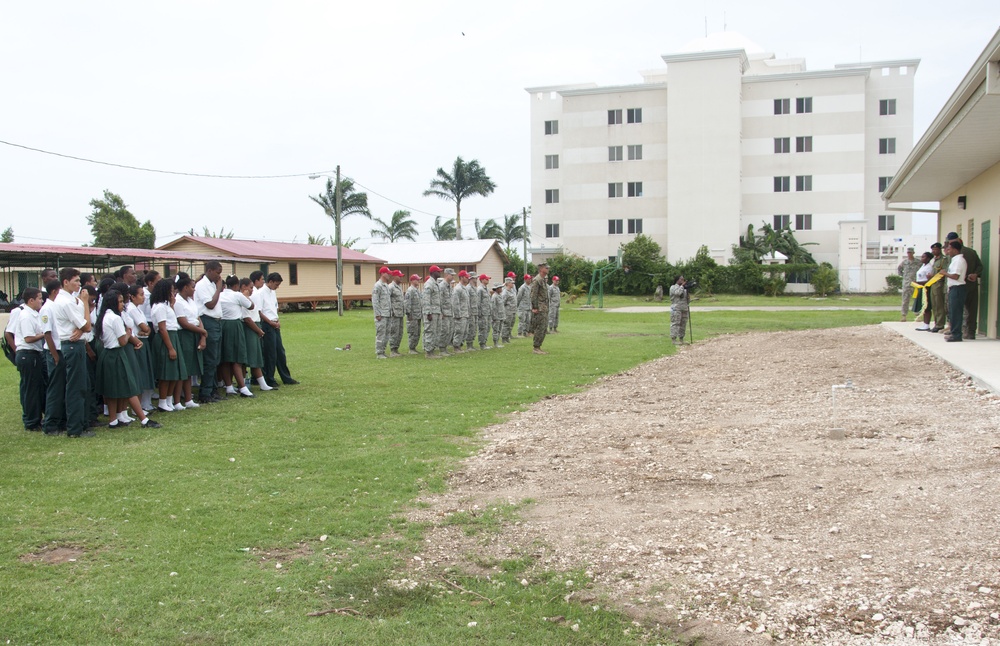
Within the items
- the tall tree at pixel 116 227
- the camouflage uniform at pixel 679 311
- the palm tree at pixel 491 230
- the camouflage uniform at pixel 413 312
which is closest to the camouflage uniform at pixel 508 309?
the camouflage uniform at pixel 413 312

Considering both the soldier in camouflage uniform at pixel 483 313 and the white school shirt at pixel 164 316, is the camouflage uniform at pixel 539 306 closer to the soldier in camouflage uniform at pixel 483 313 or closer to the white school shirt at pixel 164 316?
Answer: the soldier in camouflage uniform at pixel 483 313

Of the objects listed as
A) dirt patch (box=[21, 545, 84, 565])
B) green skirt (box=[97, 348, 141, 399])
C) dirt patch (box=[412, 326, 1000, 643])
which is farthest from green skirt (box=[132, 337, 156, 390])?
dirt patch (box=[21, 545, 84, 565])

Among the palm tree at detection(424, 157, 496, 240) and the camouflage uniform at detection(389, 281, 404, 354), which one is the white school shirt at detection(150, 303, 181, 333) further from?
the palm tree at detection(424, 157, 496, 240)

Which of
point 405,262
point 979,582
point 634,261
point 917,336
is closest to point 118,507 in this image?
point 979,582

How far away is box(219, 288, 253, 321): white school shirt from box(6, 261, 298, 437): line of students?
1cm

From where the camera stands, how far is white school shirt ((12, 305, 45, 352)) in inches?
336

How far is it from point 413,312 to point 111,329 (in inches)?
357

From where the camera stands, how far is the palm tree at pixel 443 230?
6475cm

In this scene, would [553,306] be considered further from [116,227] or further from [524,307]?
[116,227]

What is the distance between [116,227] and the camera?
46.4m

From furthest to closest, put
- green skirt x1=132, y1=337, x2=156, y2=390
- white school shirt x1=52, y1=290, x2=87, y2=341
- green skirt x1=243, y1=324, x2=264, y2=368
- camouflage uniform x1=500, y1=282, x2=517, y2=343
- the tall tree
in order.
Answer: the tall tree
camouflage uniform x1=500, y1=282, x2=517, y2=343
green skirt x1=243, y1=324, x2=264, y2=368
green skirt x1=132, y1=337, x2=156, y2=390
white school shirt x1=52, y1=290, x2=87, y2=341

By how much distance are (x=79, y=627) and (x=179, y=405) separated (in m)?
6.69

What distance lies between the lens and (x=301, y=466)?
7223 millimetres

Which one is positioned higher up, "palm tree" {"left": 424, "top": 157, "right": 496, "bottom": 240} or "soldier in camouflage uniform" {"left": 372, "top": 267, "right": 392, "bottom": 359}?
"palm tree" {"left": 424, "top": 157, "right": 496, "bottom": 240}
